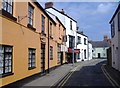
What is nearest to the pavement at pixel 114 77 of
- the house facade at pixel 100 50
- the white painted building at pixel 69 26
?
the white painted building at pixel 69 26

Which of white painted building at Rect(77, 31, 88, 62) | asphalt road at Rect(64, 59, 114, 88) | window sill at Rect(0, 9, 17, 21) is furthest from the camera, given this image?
white painted building at Rect(77, 31, 88, 62)

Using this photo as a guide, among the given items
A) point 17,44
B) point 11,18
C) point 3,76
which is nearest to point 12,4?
point 11,18

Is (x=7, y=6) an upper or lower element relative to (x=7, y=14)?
upper

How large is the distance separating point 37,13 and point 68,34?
2818 cm

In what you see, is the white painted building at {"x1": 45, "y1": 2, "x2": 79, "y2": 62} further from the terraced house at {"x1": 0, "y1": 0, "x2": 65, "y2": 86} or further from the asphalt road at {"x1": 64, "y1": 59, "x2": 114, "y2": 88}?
the terraced house at {"x1": 0, "y1": 0, "x2": 65, "y2": 86}

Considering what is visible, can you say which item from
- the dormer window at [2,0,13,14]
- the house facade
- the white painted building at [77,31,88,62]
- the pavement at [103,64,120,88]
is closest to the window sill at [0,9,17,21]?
the dormer window at [2,0,13,14]

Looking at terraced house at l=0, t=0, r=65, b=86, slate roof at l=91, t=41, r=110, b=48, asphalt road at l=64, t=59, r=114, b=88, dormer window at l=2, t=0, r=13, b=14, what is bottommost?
asphalt road at l=64, t=59, r=114, b=88

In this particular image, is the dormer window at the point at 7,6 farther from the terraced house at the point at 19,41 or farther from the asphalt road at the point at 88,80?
the asphalt road at the point at 88,80

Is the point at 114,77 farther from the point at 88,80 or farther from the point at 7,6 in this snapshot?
the point at 7,6

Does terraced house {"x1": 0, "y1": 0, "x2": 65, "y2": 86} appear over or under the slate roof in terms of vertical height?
under

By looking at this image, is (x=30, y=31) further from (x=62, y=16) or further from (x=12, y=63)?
(x=62, y=16)

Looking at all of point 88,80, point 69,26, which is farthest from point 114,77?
point 69,26

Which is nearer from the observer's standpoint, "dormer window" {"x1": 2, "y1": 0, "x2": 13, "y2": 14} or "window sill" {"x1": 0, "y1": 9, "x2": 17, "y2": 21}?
"window sill" {"x1": 0, "y1": 9, "x2": 17, "y2": 21}

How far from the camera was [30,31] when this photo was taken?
17062mm
